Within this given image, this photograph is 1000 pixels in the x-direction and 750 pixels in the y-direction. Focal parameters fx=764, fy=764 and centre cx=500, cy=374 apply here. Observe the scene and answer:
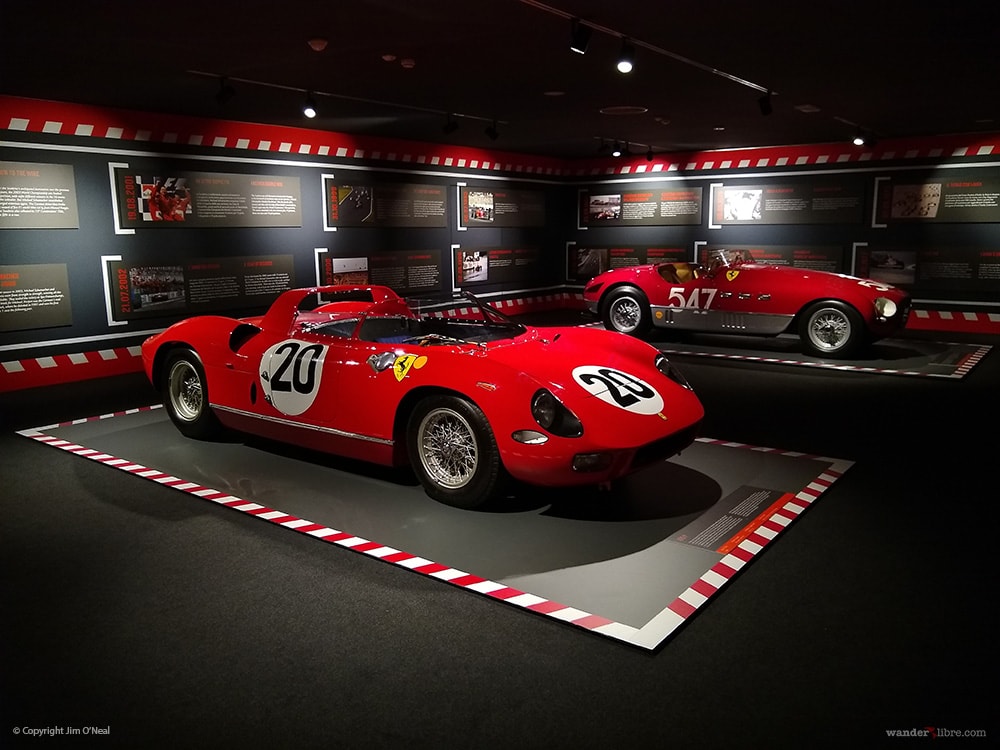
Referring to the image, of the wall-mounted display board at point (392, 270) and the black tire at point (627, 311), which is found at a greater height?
the wall-mounted display board at point (392, 270)

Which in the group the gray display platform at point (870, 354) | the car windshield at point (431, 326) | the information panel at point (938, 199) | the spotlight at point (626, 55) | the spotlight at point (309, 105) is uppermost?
the spotlight at point (309, 105)

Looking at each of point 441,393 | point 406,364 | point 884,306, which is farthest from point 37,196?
point 884,306

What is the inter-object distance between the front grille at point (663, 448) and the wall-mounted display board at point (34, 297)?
265 inches

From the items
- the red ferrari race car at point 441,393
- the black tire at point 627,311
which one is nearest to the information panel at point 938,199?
the black tire at point 627,311

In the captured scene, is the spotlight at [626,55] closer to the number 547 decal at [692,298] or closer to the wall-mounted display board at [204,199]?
the number 547 decal at [692,298]

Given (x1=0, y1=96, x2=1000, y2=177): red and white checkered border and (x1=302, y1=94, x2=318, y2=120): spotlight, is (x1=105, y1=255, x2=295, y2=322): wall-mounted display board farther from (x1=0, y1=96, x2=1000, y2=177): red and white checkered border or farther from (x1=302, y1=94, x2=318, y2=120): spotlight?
(x1=302, y1=94, x2=318, y2=120): spotlight

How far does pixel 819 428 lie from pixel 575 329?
2407 millimetres

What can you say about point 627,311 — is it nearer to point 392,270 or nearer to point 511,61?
point 392,270

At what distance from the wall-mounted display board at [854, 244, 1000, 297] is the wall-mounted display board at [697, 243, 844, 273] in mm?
332

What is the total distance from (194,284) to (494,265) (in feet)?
19.4

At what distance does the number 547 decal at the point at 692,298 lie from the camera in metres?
10.3

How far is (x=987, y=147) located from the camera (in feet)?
36.5

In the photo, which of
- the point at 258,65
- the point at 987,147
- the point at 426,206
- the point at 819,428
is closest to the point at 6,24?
the point at 258,65

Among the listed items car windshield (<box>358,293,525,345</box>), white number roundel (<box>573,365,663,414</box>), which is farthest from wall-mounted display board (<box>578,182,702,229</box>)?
white number roundel (<box>573,365,663,414</box>)
